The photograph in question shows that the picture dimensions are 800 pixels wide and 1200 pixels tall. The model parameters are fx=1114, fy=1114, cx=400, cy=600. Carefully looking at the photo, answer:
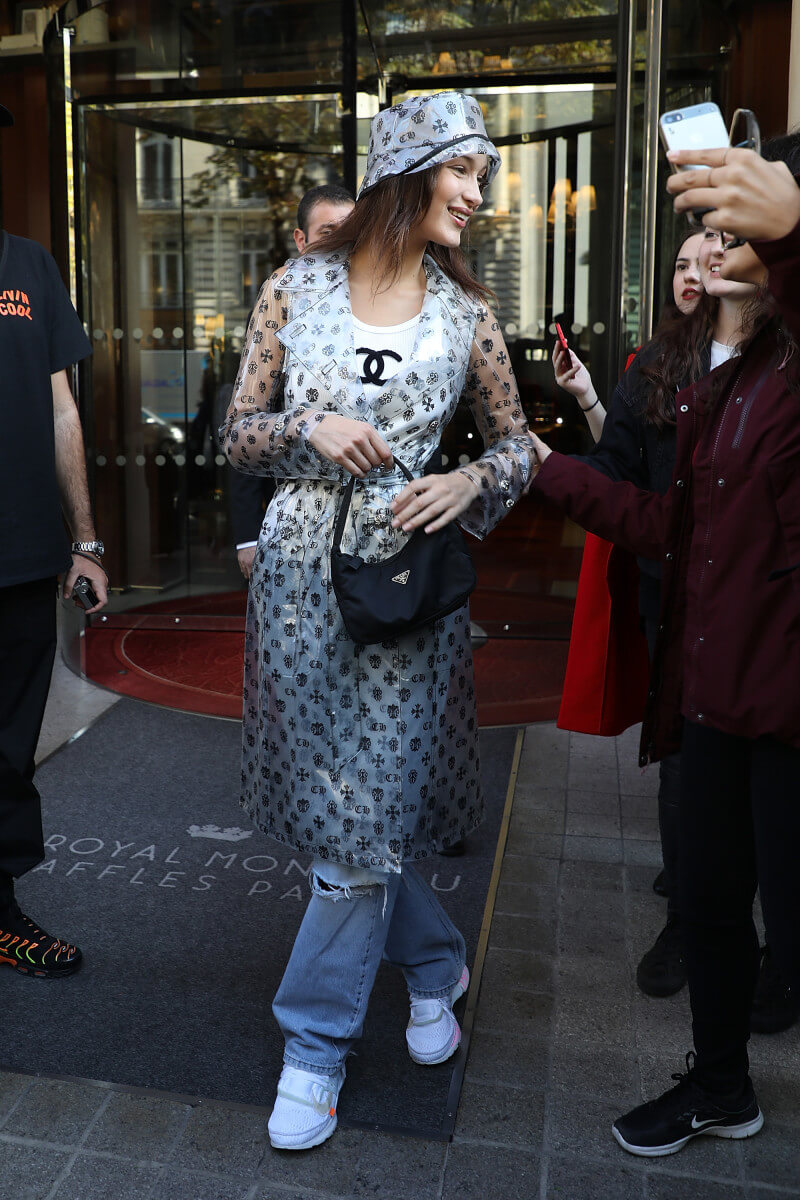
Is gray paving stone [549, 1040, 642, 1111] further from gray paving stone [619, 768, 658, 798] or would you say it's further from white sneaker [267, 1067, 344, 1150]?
gray paving stone [619, 768, 658, 798]

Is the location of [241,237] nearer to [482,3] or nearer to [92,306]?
[92,306]

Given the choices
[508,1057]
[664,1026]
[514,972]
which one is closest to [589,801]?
[514,972]

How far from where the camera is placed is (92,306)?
7184mm

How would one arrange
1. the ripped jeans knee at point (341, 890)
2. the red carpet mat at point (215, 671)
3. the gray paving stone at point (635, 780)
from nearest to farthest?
the ripped jeans knee at point (341, 890) → the gray paving stone at point (635, 780) → the red carpet mat at point (215, 671)

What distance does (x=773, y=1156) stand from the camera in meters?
2.13

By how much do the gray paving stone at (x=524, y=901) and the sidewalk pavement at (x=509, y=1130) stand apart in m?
0.14

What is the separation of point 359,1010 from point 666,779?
108 centimetres

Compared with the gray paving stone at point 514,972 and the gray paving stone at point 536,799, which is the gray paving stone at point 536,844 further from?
the gray paving stone at point 514,972

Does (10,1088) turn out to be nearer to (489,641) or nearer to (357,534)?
(357,534)

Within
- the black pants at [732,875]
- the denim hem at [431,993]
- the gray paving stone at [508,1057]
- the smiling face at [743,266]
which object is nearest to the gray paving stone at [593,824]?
the gray paving stone at [508,1057]

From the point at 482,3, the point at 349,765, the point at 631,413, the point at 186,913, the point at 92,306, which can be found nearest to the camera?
the point at 349,765

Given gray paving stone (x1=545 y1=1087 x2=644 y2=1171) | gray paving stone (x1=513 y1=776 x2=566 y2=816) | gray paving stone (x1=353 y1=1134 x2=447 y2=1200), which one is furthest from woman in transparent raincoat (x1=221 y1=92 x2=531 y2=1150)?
gray paving stone (x1=513 y1=776 x2=566 y2=816)

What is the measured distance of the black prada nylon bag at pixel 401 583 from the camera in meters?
1.96

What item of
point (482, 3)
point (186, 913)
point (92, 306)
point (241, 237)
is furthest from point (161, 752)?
point (482, 3)
